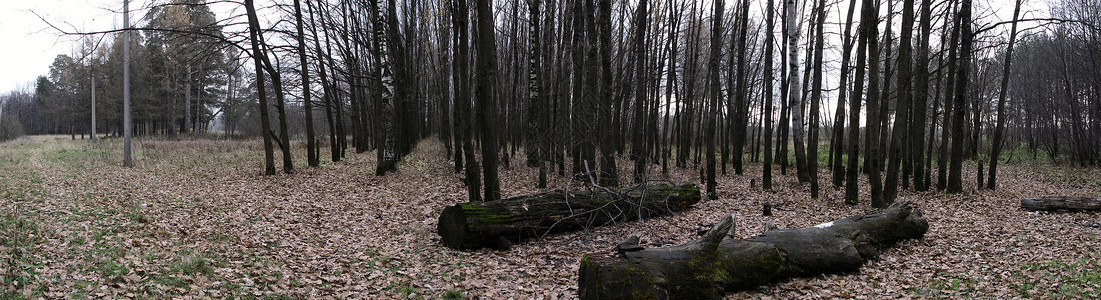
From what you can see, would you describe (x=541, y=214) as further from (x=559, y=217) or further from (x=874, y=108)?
(x=874, y=108)

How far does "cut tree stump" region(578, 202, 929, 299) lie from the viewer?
454 centimetres

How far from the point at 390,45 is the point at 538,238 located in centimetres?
920

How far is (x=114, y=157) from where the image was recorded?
1695cm

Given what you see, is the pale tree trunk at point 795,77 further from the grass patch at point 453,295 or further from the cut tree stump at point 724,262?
the grass patch at point 453,295

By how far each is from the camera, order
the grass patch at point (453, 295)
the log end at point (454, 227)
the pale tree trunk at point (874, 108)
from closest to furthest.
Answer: the grass patch at point (453, 295) < the log end at point (454, 227) < the pale tree trunk at point (874, 108)

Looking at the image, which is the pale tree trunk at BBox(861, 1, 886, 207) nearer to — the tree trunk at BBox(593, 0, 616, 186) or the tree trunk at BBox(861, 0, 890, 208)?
the tree trunk at BBox(861, 0, 890, 208)

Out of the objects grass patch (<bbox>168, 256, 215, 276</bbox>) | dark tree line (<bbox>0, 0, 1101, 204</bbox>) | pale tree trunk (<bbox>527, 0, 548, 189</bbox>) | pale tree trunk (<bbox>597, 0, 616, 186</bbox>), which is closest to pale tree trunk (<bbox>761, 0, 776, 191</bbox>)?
dark tree line (<bbox>0, 0, 1101, 204</bbox>)

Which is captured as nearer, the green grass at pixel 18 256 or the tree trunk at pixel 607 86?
the green grass at pixel 18 256

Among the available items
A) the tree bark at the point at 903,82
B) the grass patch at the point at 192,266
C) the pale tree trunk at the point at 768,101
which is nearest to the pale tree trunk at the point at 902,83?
the tree bark at the point at 903,82

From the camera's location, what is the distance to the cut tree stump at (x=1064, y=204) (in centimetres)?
859

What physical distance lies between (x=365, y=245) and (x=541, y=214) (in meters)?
2.65

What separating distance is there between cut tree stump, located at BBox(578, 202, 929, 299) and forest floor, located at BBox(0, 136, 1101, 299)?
19cm

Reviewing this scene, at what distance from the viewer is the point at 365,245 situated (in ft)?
23.8

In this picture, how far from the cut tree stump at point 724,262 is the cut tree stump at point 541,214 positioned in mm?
2366
